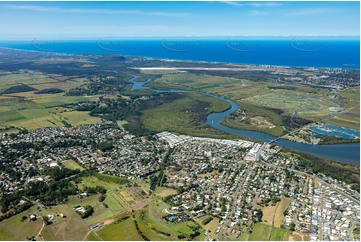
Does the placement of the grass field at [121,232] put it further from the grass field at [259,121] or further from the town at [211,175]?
the grass field at [259,121]

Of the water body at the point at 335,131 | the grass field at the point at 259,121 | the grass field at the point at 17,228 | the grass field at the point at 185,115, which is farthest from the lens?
the grass field at the point at 185,115

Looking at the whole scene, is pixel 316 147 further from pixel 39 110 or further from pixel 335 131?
pixel 39 110

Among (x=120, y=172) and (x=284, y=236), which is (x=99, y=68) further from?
(x=284, y=236)

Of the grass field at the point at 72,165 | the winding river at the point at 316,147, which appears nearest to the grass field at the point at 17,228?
the grass field at the point at 72,165

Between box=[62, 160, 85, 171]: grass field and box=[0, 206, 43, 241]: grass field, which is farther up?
box=[62, 160, 85, 171]: grass field

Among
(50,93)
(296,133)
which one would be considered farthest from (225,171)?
(50,93)

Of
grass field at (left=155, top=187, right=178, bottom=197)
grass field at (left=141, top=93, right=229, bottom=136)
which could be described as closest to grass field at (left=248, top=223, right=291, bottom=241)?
grass field at (left=155, top=187, right=178, bottom=197)

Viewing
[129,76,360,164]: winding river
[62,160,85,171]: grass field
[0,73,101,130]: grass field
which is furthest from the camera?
[0,73,101,130]: grass field

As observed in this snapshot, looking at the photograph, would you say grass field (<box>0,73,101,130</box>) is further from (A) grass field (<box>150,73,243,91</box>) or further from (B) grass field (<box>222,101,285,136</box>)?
(B) grass field (<box>222,101,285,136</box>)

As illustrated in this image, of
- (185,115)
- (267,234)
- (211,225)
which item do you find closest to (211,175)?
(211,225)

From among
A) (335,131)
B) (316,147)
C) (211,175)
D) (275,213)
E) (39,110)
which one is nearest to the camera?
(275,213)

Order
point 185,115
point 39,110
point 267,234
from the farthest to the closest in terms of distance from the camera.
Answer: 1. point 39,110
2. point 185,115
3. point 267,234

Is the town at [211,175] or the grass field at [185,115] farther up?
the grass field at [185,115]

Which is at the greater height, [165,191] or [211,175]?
[211,175]
